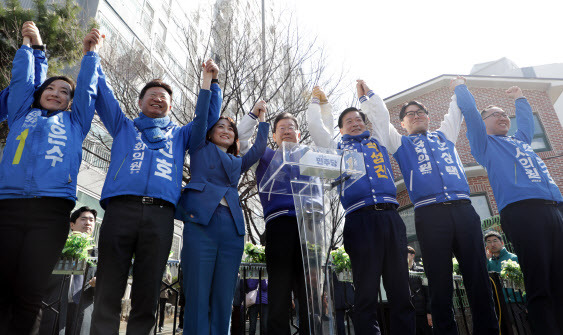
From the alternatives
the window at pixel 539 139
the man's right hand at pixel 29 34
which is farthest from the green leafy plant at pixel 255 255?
the window at pixel 539 139

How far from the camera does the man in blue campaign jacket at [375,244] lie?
2.42m

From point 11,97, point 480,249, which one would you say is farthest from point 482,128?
point 11,97

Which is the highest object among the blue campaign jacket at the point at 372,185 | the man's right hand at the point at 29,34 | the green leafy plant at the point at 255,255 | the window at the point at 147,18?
the window at the point at 147,18

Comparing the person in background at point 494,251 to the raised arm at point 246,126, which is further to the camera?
the person in background at point 494,251

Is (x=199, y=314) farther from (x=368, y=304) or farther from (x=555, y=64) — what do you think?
(x=555, y=64)

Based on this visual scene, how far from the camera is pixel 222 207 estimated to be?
2.62m

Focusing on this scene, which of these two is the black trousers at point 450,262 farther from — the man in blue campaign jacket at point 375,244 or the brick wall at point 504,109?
the brick wall at point 504,109

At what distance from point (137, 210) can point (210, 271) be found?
624mm

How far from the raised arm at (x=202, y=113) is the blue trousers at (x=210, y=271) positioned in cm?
61

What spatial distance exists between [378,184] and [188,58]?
5.92 meters

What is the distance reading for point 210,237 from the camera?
248 centimetres

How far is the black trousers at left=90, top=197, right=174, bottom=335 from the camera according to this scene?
2.08 m

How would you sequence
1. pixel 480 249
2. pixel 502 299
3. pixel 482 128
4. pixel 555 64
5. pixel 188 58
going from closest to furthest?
pixel 480 249
pixel 482 128
pixel 502 299
pixel 188 58
pixel 555 64

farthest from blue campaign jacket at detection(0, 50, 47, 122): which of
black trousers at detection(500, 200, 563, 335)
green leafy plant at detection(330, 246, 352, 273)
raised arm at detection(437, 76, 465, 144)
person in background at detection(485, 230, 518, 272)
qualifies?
person in background at detection(485, 230, 518, 272)
